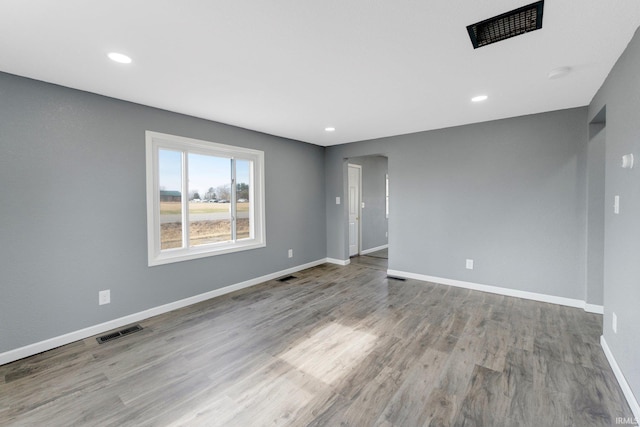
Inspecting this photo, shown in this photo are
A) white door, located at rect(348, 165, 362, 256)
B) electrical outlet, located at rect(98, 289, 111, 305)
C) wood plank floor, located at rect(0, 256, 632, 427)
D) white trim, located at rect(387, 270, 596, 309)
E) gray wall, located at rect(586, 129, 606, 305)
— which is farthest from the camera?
white door, located at rect(348, 165, 362, 256)

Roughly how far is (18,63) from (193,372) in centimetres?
281

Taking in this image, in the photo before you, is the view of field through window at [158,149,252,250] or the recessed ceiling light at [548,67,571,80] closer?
the recessed ceiling light at [548,67,571,80]

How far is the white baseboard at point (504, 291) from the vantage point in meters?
3.31

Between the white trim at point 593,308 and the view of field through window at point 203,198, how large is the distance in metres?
4.58

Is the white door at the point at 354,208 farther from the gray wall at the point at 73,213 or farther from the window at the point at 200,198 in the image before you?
the gray wall at the point at 73,213

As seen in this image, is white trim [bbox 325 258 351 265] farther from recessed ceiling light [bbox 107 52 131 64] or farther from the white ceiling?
recessed ceiling light [bbox 107 52 131 64]

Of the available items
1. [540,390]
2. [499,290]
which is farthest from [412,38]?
[499,290]

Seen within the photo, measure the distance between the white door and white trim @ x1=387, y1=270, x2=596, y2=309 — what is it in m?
1.64

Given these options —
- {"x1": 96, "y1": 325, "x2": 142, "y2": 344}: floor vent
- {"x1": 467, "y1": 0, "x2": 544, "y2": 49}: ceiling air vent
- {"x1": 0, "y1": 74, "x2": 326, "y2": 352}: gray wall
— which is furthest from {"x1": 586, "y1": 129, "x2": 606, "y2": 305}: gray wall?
{"x1": 96, "y1": 325, "x2": 142, "y2": 344}: floor vent

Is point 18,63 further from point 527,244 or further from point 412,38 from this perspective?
point 527,244

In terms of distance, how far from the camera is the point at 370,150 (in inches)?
197

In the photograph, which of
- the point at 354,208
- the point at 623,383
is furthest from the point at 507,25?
the point at 354,208

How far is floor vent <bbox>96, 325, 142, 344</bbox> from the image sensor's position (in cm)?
265

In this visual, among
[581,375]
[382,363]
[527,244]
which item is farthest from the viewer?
[527,244]
